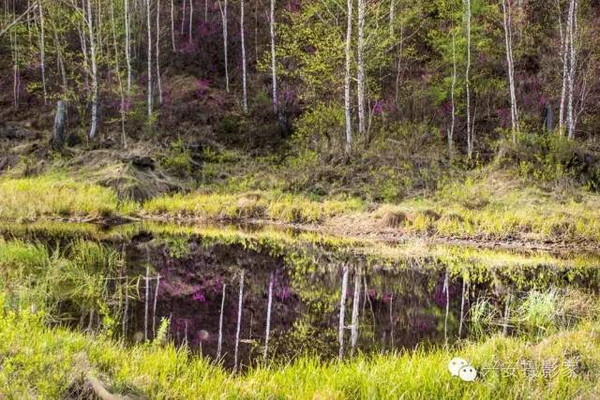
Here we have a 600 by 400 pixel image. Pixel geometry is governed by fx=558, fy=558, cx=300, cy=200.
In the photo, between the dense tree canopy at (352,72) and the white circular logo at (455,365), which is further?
the dense tree canopy at (352,72)

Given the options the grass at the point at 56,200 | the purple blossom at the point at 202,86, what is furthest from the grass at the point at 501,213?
the purple blossom at the point at 202,86

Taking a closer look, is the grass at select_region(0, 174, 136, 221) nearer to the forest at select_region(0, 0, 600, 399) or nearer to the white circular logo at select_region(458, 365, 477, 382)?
the forest at select_region(0, 0, 600, 399)

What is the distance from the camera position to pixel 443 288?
8.52 m

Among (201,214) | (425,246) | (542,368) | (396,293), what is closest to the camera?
(542,368)

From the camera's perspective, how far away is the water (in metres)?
5.82

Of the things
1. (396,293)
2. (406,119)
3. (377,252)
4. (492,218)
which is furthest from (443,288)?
(406,119)

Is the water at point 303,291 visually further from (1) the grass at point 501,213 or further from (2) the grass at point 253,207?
(2) the grass at point 253,207

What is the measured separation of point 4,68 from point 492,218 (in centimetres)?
3325

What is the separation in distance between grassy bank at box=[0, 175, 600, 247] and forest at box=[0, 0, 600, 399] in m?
0.09

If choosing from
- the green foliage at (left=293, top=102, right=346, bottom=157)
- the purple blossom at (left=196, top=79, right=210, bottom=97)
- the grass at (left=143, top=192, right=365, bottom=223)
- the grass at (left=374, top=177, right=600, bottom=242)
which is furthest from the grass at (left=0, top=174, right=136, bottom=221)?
the purple blossom at (left=196, top=79, right=210, bottom=97)

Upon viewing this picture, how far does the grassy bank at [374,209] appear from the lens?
569 inches

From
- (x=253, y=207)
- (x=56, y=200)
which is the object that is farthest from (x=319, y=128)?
(x=56, y=200)

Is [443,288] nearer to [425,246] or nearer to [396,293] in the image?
[396,293]

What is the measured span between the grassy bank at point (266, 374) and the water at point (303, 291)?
90 centimetres
